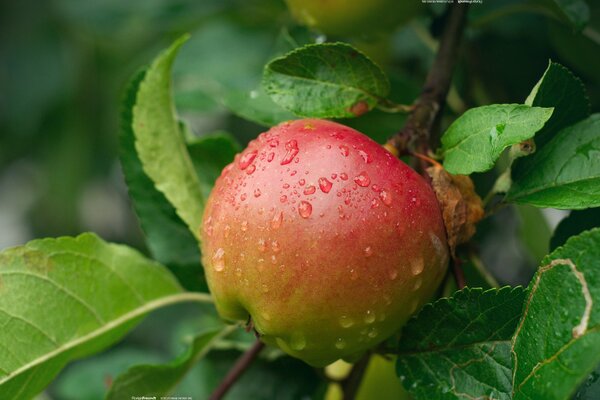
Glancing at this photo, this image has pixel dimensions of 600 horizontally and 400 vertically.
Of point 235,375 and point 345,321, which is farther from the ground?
point 345,321

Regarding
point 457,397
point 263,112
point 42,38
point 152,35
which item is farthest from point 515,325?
point 42,38

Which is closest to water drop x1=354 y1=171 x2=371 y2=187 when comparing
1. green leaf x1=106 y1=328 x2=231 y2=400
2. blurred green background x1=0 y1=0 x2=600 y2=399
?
blurred green background x1=0 y1=0 x2=600 y2=399

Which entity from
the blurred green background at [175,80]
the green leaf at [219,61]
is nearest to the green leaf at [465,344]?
the blurred green background at [175,80]

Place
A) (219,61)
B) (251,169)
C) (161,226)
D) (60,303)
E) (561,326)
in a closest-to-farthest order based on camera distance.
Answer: (561,326) < (251,169) < (60,303) < (161,226) < (219,61)

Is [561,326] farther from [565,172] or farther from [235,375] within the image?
[235,375]

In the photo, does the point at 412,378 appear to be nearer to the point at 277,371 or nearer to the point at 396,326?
the point at 396,326

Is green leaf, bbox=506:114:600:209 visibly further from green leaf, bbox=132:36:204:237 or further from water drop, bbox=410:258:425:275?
green leaf, bbox=132:36:204:237

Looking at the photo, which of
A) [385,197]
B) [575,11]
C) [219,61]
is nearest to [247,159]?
[385,197]
